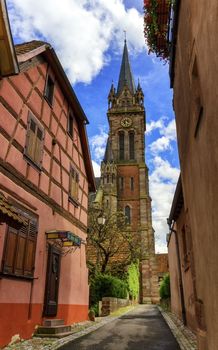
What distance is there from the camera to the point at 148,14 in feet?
21.9

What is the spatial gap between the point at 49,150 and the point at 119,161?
4160 cm

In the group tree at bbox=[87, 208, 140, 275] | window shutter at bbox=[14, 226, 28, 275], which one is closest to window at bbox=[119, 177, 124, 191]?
tree at bbox=[87, 208, 140, 275]

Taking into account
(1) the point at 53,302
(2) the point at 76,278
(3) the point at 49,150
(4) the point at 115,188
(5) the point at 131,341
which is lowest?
(5) the point at 131,341

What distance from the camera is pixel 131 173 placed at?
51.5 m

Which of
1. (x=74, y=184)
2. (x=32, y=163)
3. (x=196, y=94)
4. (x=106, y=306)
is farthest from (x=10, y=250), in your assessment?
(x=106, y=306)

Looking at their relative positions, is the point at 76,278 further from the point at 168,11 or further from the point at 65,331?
the point at 168,11

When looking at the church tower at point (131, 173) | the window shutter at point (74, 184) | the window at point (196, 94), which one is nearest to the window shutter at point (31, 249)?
the window shutter at point (74, 184)

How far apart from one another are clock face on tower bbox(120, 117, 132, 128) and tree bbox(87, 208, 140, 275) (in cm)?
3025

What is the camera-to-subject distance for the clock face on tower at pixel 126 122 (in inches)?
2192

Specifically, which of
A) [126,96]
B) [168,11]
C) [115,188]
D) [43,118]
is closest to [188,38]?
[168,11]

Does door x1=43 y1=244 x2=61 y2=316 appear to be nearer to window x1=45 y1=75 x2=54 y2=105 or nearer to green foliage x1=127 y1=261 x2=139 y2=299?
window x1=45 y1=75 x2=54 y2=105

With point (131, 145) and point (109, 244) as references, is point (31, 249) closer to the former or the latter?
point (109, 244)

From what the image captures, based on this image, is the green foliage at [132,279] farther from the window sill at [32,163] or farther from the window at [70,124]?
the window sill at [32,163]

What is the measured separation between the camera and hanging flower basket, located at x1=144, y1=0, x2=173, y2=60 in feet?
21.2
